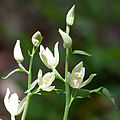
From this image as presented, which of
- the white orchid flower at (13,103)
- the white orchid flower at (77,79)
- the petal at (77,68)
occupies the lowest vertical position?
the white orchid flower at (13,103)

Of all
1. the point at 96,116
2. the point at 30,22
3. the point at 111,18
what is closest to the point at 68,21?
the point at 96,116

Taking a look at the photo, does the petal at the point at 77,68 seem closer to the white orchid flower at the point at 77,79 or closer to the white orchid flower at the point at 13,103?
the white orchid flower at the point at 77,79

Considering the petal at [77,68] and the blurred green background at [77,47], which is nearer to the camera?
the petal at [77,68]

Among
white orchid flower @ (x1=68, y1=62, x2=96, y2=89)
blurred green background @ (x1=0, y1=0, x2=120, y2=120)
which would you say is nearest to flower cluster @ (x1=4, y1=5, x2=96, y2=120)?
white orchid flower @ (x1=68, y1=62, x2=96, y2=89)

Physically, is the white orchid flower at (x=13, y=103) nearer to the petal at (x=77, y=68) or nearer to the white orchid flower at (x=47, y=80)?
the white orchid flower at (x=47, y=80)

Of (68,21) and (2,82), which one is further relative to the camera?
(2,82)

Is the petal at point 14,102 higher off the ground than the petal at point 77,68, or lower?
lower

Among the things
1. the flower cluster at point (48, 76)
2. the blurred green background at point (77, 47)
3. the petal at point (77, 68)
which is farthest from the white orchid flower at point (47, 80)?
the blurred green background at point (77, 47)

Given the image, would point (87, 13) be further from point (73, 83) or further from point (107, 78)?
point (73, 83)
